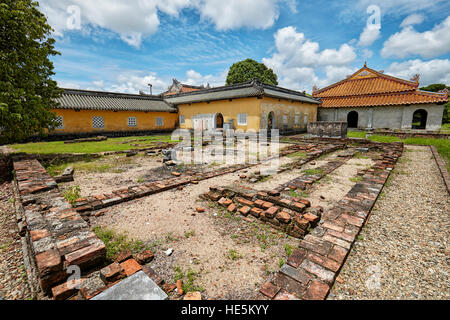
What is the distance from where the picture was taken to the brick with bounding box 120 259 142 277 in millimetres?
2199

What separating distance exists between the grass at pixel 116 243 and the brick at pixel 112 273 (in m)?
0.40

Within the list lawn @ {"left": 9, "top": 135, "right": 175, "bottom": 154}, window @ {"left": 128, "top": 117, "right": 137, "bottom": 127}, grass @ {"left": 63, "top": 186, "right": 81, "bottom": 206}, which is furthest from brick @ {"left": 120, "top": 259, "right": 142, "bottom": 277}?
window @ {"left": 128, "top": 117, "right": 137, "bottom": 127}

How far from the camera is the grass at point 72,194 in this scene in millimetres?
4184

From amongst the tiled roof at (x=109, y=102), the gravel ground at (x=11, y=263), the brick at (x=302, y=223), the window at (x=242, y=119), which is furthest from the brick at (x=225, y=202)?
the tiled roof at (x=109, y=102)

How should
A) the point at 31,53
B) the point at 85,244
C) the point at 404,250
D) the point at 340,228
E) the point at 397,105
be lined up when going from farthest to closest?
the point at 397,105 → the point at 31,53 → the point at 340,228 → the point at 404,250 → the point at 85,244

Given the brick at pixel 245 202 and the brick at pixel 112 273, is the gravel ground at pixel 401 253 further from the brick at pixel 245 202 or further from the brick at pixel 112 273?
the brick at pixel 112 273

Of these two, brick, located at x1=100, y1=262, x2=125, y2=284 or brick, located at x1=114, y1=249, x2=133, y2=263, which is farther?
brick, located at x1=114, y1=249, x2=133, y2=263

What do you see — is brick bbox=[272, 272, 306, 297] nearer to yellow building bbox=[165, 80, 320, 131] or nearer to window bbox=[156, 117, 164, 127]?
yellow building bbox=[165, 80, 320, 131]

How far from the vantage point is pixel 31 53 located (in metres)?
6.70

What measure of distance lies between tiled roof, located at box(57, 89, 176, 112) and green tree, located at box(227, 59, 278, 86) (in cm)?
1425

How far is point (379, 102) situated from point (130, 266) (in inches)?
1019
